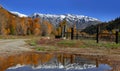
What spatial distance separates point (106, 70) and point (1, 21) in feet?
380

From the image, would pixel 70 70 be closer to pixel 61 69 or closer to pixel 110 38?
pixel 61 69

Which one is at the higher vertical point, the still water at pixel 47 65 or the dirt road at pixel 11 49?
the dirt road at pixel 11 49

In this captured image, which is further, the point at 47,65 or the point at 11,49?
the point at 11,49

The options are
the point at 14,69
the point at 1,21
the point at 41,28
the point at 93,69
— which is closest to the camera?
the point at 14,69

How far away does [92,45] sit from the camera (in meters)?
29.6

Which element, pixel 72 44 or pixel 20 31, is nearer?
pixel 72 44

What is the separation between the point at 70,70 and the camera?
1413cm

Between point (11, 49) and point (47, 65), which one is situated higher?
point (11, 49)

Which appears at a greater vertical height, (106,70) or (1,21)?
(1,21)

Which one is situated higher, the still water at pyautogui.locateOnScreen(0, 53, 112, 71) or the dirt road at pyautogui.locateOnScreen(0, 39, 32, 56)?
the dirt road at pyautogui.locateOnScreen(0, 39, 32, 56)

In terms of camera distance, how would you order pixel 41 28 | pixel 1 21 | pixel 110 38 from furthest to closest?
pixel 41 28 → pixel 1 21 → pixel 110 38

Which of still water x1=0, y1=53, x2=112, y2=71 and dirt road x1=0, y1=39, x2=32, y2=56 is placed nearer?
still water x1=0, y1=53, x2=112, y2=71

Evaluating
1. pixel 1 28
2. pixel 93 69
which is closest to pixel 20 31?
pixel 1 28

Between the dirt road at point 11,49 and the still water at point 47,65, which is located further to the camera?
the dirt road at point 11,49
